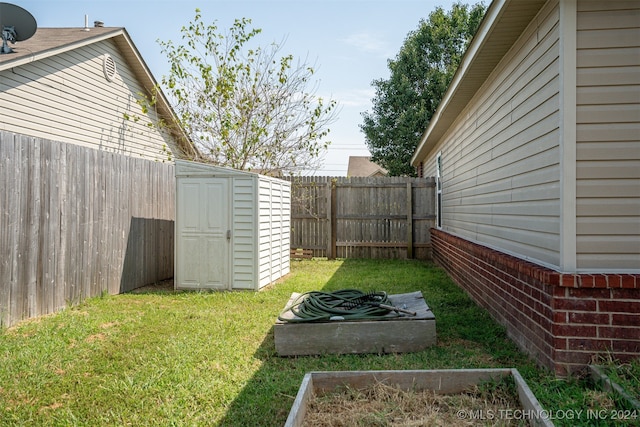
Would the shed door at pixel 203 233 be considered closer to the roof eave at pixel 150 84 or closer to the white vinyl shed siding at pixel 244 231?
the white vinyl shed siding at pixel 244 231

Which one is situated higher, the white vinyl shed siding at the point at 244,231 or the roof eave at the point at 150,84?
the roof eave at the point at 150,84

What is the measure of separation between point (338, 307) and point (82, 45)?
8.10 metres

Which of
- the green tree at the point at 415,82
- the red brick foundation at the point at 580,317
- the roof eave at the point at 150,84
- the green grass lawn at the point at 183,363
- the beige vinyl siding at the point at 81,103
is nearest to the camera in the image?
the green grass lawn at the point at 183,363

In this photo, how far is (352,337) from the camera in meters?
4.17

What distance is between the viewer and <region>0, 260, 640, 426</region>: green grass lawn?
302cm

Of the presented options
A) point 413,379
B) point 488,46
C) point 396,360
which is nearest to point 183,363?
point 396,360

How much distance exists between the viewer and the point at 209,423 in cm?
289

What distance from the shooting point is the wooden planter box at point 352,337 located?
4168mm

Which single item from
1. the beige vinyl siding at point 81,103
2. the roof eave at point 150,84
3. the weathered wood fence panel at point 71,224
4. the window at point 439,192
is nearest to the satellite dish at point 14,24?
the beige vinyl siding at point 81,103

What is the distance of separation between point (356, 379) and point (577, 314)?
5.15 feet

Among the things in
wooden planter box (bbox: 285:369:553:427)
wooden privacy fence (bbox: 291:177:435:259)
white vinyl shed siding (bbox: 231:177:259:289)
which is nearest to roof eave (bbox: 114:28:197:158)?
wooden privacy fence (bbox: 291:177:435:259)

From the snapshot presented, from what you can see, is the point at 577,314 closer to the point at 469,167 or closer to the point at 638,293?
the point at 638,293

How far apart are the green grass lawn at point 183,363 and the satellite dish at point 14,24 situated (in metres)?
4.96

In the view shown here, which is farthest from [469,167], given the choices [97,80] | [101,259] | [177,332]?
[97,80]
